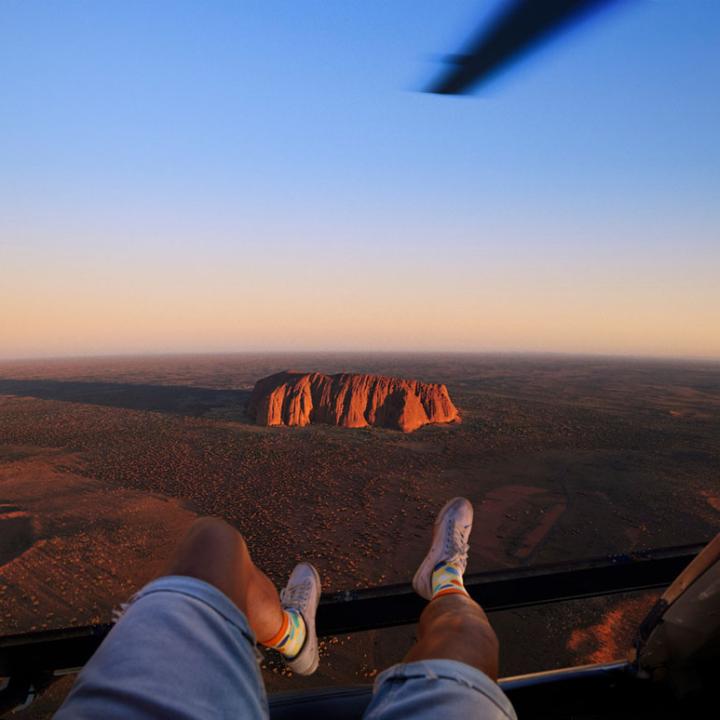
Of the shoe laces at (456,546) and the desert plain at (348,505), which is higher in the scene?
the shoe laces at (456,546)

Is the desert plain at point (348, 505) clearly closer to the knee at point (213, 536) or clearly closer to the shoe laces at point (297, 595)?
the shoe laces at point (297, 595)

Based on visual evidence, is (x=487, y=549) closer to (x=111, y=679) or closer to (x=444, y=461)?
(x=444, y=461)

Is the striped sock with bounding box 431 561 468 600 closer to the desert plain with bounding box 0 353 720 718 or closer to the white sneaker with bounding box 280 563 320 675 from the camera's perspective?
the white sneaker with bounding box 280 563 320 675

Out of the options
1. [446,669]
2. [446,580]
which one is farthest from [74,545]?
[446,669]

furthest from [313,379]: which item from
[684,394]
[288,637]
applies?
[684,394]

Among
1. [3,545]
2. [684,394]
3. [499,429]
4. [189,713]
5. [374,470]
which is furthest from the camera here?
[684,394]

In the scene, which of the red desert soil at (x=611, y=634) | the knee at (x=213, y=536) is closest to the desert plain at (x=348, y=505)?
the red desert soil at (x=611, y=634)
